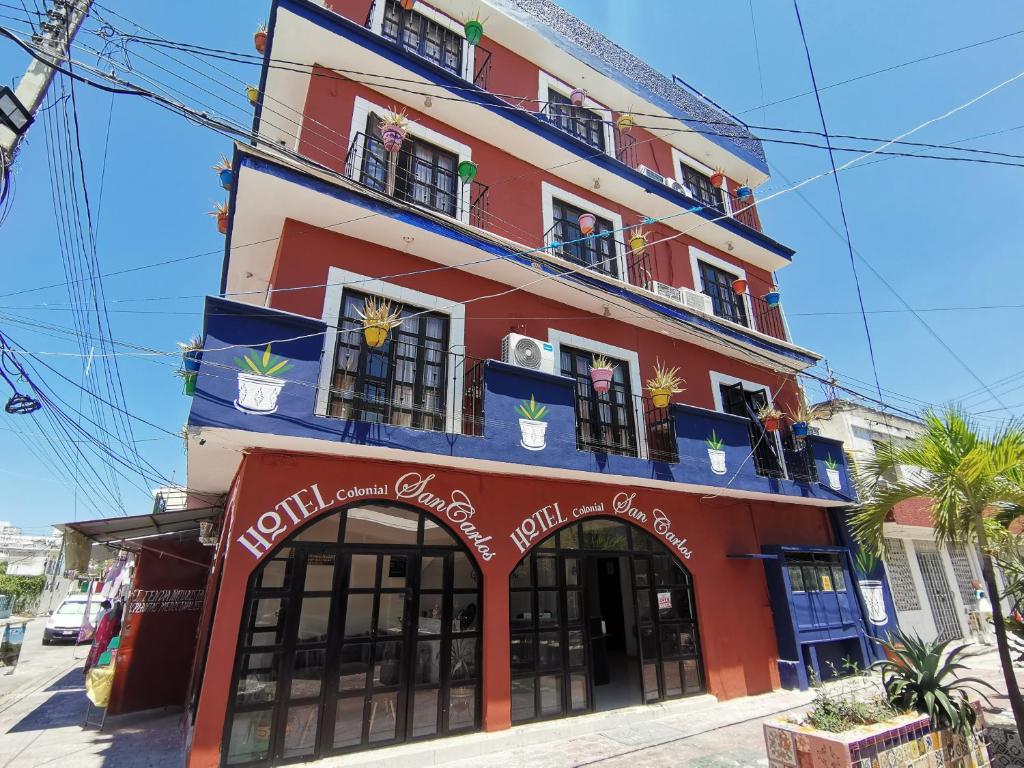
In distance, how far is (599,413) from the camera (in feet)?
30.2

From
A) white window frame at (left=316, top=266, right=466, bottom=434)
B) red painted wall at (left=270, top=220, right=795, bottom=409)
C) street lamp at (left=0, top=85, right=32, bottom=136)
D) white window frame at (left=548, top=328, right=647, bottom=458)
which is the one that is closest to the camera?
street lamp at (left=0, top=85, right=32, bottom=136)

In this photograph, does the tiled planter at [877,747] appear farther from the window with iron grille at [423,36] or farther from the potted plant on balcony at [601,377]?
the window with iron grille at [423,36]

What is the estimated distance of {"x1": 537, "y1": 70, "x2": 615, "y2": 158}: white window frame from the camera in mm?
11070

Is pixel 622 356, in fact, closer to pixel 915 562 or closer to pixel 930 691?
pixel 930 691

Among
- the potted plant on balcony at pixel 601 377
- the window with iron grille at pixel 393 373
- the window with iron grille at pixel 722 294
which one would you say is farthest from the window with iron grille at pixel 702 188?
the window with iron grille at pixel 393 373

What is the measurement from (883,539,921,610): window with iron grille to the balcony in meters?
5.02

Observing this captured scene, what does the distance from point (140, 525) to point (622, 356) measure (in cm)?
940

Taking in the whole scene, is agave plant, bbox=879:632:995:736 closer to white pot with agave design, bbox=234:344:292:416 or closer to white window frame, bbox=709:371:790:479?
white window frame, bbox=709:371:790:479

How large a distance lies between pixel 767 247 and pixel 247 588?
45.0 ft

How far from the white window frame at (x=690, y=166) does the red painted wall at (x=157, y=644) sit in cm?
1392

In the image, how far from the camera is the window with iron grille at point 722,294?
12562mm

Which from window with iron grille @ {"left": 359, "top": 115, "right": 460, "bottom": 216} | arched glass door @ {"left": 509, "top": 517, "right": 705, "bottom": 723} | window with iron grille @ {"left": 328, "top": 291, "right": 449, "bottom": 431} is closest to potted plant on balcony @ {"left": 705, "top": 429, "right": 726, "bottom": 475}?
arched glass door @ {"left": 509, "top": 517, "right": 705, "bottom": 723}

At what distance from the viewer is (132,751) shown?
6.85 m

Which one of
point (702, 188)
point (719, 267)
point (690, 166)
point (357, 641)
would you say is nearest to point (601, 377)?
point (357, 641)
